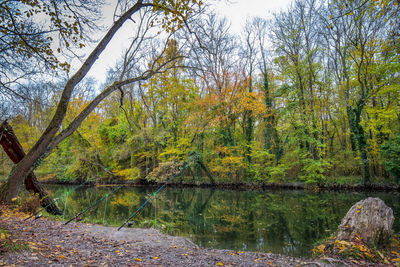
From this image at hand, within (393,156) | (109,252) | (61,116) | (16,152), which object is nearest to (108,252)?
(109,252)

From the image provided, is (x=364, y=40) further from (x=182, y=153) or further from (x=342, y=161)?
(x=182, y=153)

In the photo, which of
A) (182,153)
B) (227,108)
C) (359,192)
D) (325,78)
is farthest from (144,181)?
(325,78)

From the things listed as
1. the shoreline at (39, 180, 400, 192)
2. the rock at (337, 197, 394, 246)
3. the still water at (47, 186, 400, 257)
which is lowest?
the still water at (47, 186, 400, 257)

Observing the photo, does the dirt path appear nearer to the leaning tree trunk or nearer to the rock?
the rock

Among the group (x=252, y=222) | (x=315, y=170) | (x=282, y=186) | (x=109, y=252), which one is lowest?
(x=252, y=222)

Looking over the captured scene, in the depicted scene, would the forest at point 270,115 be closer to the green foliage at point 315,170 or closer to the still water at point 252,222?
the green foliage at point 315,170

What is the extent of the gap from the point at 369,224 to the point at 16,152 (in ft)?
33.0

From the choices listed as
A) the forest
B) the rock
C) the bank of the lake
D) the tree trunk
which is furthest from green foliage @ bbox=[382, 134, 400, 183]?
the tree trunk

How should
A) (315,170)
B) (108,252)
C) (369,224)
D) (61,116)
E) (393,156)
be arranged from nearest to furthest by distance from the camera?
1. (108,252)
2. (369,224)
3. (61,116)
4. (393,156)
5. (315,170)

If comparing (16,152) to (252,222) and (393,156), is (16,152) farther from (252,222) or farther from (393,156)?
(393,156)

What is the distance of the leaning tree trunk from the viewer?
285 inches

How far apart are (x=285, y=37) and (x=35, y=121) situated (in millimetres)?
25793

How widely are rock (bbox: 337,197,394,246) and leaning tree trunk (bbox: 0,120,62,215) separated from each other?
8.26 metres

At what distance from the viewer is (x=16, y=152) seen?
296 inches
